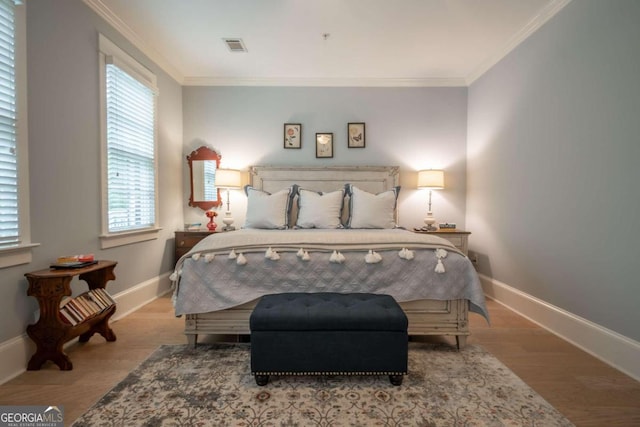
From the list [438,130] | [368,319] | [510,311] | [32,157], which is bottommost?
[510,311]

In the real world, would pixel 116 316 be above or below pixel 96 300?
below

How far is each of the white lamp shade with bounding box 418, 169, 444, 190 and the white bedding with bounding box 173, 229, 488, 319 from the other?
168 centimetres

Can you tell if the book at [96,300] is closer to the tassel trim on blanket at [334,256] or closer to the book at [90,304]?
the book at [90,304]

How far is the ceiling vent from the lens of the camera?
2.95 metres

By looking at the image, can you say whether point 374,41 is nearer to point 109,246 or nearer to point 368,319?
point 368,319

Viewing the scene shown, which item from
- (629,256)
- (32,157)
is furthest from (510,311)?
(32,157)

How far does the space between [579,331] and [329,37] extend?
335 cm

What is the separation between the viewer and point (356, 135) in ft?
12.7

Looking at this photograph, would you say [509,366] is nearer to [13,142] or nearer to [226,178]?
[226,178]

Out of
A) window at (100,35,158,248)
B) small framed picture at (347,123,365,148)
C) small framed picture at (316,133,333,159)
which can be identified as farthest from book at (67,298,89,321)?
small framed picture at (347,123,365,148)

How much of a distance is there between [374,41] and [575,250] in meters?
2.61

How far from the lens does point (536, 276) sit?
2617 mm

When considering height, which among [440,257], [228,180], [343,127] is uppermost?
[343,127]

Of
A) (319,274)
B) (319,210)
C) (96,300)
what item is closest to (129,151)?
(96,300)
